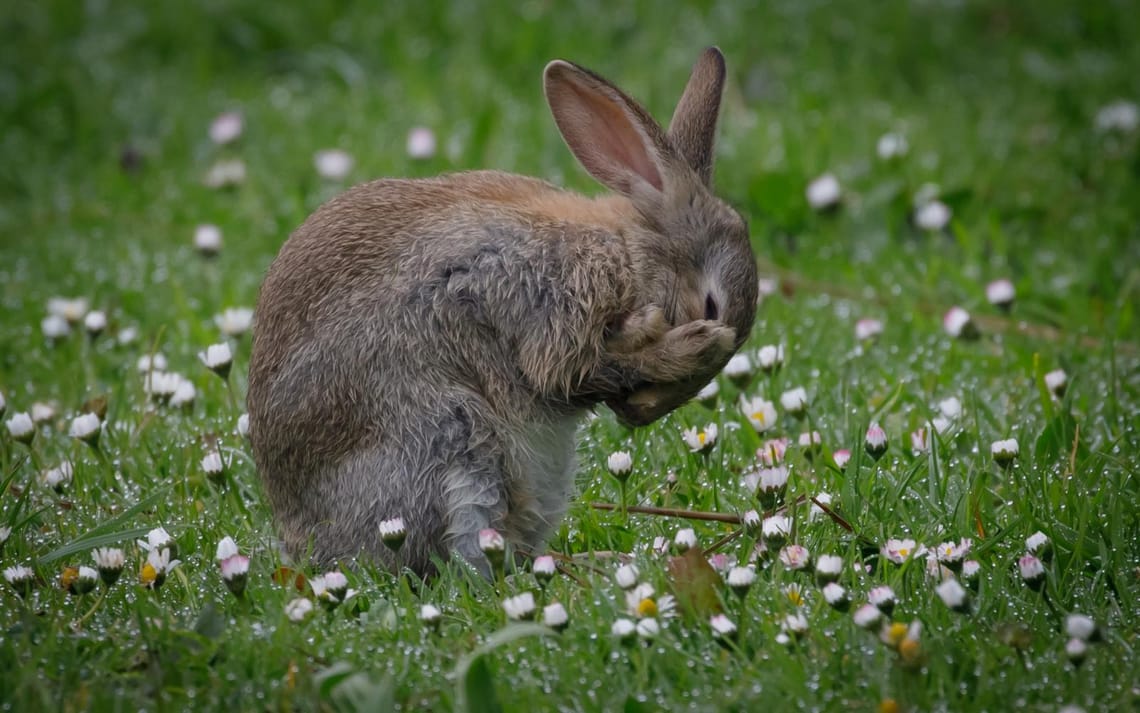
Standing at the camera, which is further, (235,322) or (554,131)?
(554,131)

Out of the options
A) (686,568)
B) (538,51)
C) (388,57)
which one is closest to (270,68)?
(388,57)

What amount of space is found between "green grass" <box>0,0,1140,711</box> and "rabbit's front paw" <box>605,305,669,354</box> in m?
0.47

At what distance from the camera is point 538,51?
325 inches

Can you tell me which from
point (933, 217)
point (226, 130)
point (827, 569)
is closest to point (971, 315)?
point (933, 217)

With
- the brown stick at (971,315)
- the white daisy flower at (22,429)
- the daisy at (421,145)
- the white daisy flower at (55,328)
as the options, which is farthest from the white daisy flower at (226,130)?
the white daisy flower at (22,429)

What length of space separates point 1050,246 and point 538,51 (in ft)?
10.3

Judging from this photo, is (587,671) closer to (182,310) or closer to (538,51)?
(182,310)

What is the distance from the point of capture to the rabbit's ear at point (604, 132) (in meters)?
4.50

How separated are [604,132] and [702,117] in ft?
1.16

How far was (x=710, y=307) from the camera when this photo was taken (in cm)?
441

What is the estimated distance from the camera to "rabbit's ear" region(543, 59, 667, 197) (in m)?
4.50

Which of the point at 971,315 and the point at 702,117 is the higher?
the point at 702,117

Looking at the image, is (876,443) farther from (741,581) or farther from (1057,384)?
(1057,384)

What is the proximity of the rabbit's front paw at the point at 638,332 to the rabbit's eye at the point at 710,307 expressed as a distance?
17cm
